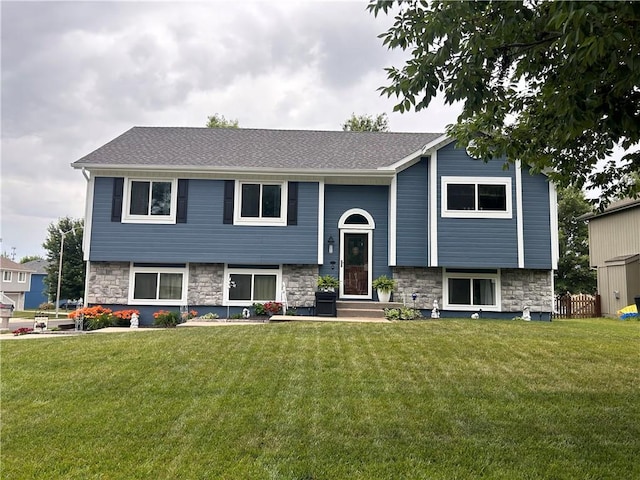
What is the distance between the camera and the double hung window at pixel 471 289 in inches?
560

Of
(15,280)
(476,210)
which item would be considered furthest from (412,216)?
(15,280)

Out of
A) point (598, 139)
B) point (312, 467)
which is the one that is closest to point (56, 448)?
point (312, 467)

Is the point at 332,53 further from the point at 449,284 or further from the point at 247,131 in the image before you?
the point at 247,131

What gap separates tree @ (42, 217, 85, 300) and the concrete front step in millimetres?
19964

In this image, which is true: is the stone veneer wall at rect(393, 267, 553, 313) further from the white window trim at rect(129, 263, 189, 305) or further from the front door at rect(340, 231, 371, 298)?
the white window trim at rect(129, 263, 189, 305)

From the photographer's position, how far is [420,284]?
14219 millimetres

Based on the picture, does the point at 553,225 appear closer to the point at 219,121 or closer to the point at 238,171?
the point at 238,171

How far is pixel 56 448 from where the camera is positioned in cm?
387

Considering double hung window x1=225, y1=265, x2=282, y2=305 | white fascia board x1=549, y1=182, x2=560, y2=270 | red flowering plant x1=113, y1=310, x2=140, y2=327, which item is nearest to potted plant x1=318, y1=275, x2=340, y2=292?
double hung window x1=225, y1=265, x2=282, y2=305

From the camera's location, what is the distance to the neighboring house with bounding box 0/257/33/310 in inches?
1560

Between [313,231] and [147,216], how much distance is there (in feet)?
16.8

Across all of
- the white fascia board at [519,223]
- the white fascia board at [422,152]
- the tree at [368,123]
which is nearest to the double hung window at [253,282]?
the white fascia board at [422,152]

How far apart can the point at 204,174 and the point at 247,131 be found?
4.12 m

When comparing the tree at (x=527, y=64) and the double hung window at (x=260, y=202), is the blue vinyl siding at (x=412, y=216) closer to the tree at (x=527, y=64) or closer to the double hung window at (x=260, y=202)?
the double hung window at (x=260, y=202)
